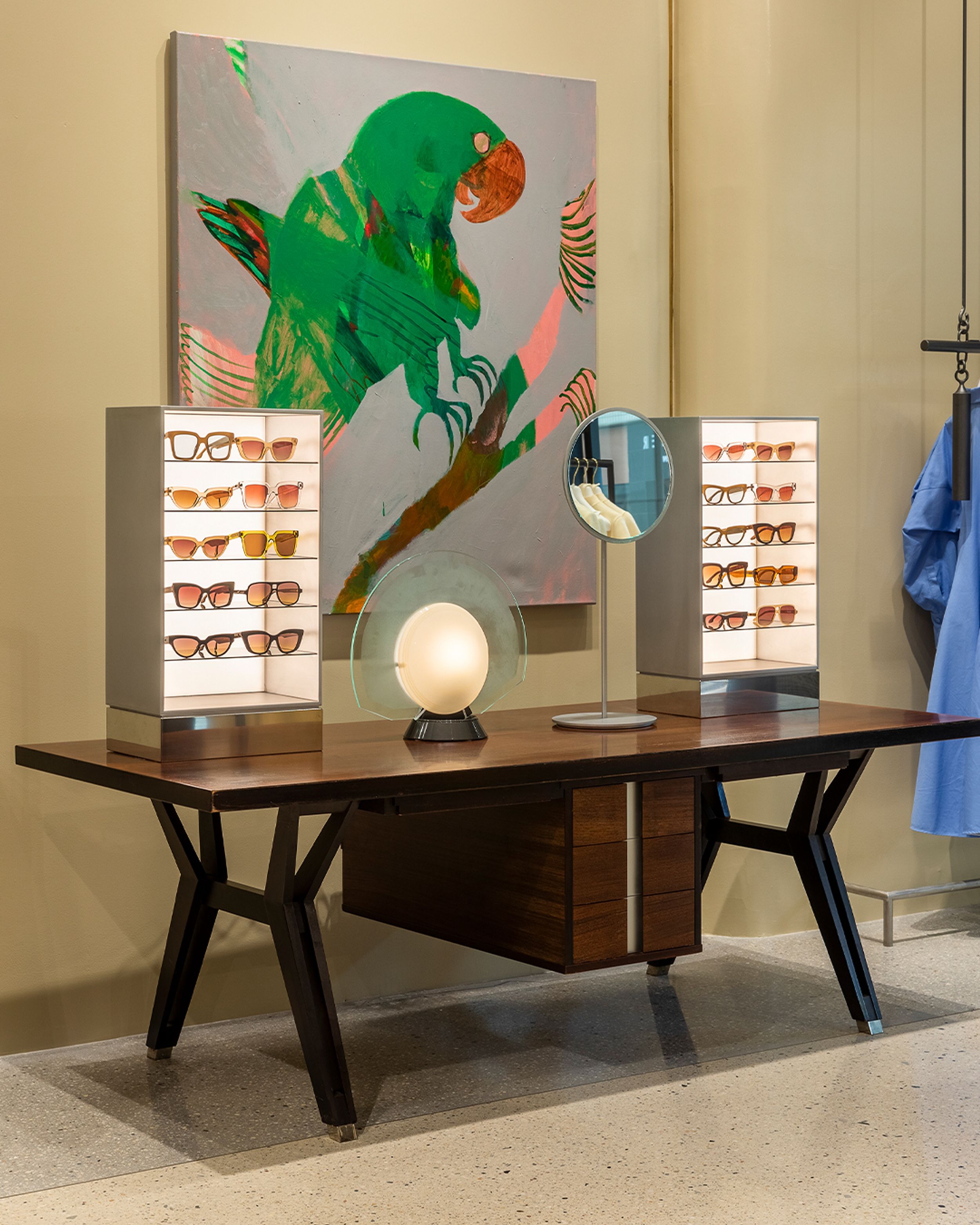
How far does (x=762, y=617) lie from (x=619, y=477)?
581mm

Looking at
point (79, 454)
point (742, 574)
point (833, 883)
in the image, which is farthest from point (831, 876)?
point (79, 454)

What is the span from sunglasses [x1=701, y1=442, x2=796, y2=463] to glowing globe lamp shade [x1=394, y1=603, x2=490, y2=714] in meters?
0.79

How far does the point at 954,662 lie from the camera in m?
4.30

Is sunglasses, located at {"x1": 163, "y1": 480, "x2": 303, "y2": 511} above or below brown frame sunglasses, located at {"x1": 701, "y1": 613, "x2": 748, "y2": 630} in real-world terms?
above

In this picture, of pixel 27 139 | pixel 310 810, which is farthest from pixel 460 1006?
pixel 27 139

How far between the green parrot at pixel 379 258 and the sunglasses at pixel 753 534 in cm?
71

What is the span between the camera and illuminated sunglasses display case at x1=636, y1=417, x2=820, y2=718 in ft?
11.8

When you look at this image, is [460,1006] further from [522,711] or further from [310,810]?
[310,810]

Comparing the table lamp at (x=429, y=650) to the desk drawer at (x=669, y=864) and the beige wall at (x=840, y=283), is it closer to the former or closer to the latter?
the desk drawer at (x=669, y=864)

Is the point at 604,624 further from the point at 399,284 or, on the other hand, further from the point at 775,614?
the point at 399,284

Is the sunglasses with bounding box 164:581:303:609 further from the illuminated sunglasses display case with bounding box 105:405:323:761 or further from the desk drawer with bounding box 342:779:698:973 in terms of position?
the desk drawer with bounding box 342:779:698:973

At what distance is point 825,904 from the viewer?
355 centimetres

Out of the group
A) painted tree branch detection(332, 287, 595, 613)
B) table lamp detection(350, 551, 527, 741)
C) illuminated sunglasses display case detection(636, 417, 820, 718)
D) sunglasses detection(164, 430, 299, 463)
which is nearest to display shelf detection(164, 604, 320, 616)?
table lamp detection(350, 551, 527, 741)

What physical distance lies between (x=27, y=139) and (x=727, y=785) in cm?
256
